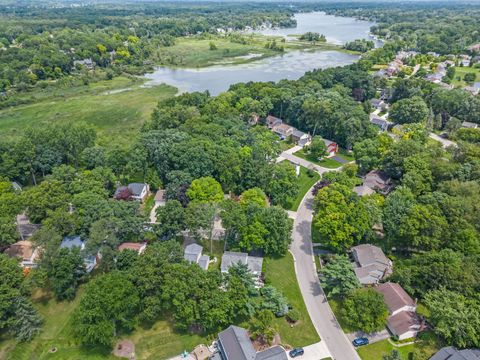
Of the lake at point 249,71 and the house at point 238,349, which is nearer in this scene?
the house at point 238,349

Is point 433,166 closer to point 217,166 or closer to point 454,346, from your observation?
point 454,346

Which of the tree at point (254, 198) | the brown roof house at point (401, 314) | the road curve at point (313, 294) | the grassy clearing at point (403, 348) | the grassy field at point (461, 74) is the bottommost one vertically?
the grassy clearing at point (403, 348)

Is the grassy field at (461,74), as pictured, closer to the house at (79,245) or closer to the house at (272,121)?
the house at (272,121)

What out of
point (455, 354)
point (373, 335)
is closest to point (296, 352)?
point (373, 335)

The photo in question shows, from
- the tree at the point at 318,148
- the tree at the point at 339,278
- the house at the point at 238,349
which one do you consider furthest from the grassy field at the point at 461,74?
the house at the point at 238,349

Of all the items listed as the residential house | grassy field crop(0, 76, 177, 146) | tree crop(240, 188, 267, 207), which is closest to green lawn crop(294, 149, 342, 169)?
tree crop(240, 188, 267, 207)

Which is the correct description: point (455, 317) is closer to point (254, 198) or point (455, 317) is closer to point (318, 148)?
point (254, 198)

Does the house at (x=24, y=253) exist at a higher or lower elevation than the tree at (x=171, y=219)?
lower
